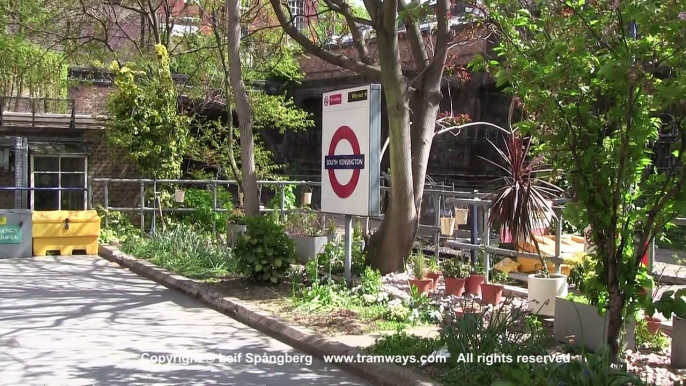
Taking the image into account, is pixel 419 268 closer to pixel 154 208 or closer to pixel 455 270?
pixel 455 270

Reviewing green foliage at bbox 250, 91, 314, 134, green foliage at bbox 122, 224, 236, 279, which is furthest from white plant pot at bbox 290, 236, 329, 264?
green foliage at bbox 250, 91, 314, 134

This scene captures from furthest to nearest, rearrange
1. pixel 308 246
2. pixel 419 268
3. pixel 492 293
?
pixel 308 246
pixel 419 268
pixel 492 293

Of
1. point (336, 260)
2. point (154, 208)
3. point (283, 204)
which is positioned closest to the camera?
point (336, 260)

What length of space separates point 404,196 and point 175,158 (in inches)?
422

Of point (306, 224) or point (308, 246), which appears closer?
point (308, 246)

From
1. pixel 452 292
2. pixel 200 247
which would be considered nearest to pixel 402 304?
pixel 452 292

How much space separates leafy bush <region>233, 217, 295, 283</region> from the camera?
34.1ft

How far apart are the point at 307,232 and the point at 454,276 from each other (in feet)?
15.1

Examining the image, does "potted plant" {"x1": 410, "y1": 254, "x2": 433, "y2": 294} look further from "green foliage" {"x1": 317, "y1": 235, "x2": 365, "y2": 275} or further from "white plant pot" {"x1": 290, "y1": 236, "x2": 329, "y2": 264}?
"white plant pot" {"x1": 290, "y1": 236, "x2": 329, "y2": 264}

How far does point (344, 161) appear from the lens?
32.6 ft

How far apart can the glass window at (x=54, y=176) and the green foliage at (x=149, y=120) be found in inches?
120

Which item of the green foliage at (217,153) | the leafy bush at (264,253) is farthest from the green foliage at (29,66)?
the leafy bush at (264,253)

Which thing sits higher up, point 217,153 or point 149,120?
point 149,120

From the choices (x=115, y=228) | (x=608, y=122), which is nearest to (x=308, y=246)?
(x=115, y=228)
